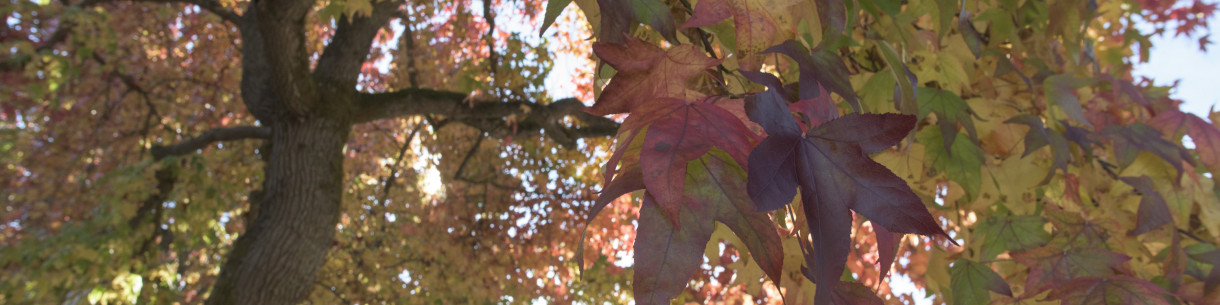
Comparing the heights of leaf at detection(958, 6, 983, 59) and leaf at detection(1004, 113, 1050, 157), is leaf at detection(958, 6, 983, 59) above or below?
above

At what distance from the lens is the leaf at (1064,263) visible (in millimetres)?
1218

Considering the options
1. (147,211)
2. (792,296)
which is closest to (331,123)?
(147,211)

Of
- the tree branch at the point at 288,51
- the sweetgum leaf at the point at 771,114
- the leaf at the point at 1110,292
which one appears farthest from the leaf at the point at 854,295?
the tree branch at the point at 288,51

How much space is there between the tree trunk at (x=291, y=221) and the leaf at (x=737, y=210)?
3.77m

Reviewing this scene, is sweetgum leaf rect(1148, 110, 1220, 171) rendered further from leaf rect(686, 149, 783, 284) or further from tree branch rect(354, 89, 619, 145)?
tree branch rect(354, 89, 619, 145)

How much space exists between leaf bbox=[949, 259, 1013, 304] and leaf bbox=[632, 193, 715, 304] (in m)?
0.87

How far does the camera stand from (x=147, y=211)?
5332mm

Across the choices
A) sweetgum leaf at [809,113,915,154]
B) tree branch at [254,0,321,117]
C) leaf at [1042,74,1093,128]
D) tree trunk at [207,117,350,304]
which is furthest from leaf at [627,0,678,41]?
tree trunk at [207,117,350,304]

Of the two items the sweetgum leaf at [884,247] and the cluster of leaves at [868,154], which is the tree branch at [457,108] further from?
the sweetgum leaf at [884,247]

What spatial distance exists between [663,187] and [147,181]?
18.0 ft

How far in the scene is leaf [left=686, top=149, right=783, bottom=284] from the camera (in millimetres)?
596


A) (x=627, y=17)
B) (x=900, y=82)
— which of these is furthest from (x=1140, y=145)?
(x=627, y=17)

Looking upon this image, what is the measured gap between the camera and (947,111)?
4.23ft

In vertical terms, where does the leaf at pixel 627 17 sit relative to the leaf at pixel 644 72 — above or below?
above
